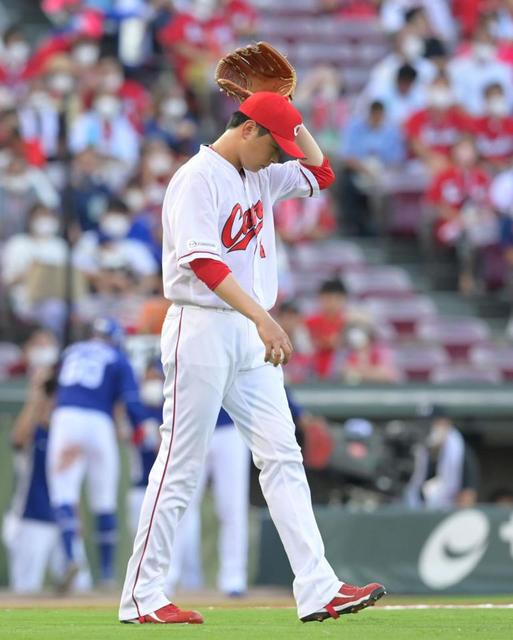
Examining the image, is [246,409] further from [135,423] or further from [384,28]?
[384,28]

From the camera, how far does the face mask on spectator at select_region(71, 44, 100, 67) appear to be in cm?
1800

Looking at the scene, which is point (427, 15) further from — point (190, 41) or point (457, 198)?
point (457, 198)

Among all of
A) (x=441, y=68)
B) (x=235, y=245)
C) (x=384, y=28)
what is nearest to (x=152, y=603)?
(x=235, y=245)

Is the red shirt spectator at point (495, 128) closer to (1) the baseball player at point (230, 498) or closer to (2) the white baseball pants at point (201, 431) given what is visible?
(1) the baseball player at point (230, 498)

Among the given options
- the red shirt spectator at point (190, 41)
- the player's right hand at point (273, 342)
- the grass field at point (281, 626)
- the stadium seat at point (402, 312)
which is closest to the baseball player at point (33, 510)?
the stadium seat at point (402, 312)

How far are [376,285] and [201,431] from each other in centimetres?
1009

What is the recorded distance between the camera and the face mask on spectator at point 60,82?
1733 cm

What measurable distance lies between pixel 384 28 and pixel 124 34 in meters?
3.22

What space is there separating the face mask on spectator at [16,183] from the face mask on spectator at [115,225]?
812mm

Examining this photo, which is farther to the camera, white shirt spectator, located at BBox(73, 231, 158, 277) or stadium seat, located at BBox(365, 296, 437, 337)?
stadium seat, located at BBox(365, 296, 437, 337)

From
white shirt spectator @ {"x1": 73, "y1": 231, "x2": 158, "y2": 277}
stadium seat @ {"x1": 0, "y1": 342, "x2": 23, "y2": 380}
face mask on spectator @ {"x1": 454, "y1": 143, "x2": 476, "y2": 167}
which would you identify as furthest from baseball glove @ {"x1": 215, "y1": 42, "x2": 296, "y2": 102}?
Result: face mask on spectator @ {"x1": 454, "y1": 143, "x2": 476, "y2": 167}

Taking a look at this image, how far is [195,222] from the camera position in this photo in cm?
633

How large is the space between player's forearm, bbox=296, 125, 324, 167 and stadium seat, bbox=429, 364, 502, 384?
26.5ft

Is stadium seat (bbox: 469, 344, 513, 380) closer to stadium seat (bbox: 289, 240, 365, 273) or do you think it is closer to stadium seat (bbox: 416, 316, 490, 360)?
stadium seat (bbox: 416, 316, 490, 360)
